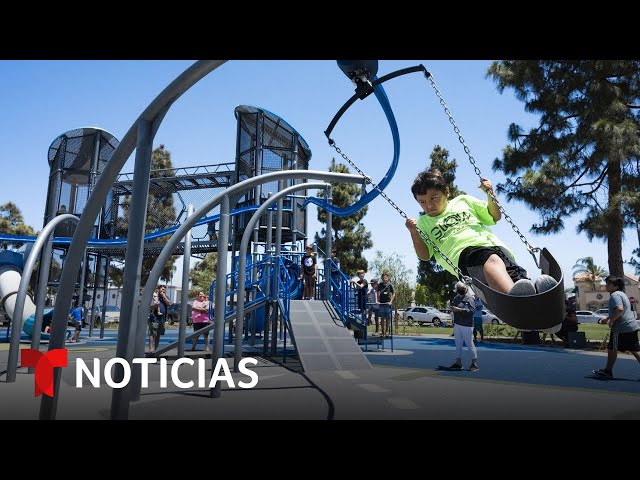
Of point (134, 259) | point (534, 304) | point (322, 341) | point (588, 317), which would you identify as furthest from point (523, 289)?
point (588, 317)

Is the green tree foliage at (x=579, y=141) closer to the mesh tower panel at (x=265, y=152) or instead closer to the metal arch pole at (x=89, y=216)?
the mesh tower panel at (x=265, y=152)

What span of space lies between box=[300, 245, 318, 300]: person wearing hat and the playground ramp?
1087mm

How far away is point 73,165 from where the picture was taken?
19.7 m

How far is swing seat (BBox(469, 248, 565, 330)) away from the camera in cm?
351

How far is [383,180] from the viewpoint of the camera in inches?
278

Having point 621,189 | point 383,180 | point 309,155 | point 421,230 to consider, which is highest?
point 309,155

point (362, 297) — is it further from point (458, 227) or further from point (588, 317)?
point (588, 317)

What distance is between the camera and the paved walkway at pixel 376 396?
4.93 metres

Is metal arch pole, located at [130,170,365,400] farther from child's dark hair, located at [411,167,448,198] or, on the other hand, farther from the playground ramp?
the playground ramp
